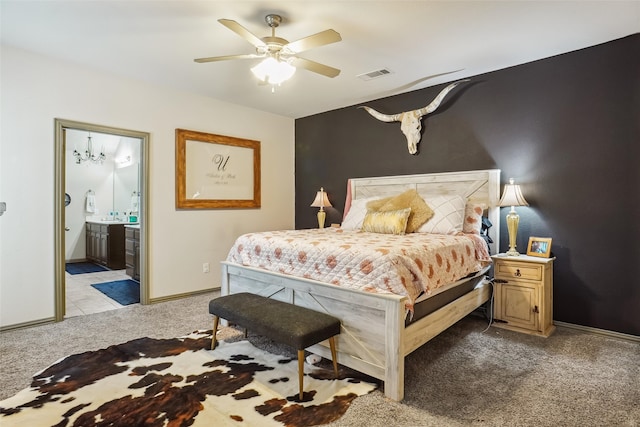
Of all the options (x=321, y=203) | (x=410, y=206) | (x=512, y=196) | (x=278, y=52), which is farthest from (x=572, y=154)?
(x=321, y=203)

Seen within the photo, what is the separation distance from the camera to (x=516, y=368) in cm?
239

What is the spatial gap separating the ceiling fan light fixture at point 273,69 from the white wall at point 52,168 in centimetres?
200

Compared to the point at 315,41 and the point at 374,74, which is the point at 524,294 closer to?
the point at 374,74

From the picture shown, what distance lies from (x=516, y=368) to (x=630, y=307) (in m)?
1.42

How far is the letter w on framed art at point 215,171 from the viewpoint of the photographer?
4238 millimetres

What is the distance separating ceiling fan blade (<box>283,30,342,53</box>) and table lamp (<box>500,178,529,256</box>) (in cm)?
219

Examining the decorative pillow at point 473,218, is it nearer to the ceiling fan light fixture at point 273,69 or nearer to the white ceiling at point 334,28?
the white ceiling at point 334,28

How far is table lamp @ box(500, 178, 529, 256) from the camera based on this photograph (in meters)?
3.23

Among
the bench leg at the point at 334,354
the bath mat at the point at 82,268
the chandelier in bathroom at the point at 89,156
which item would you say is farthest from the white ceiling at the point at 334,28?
the chandelier in bathroom at the point at 89,156

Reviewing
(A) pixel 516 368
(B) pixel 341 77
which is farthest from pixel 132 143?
(A) pixel 516 368

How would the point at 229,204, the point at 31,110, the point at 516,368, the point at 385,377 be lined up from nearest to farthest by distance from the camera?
1. the point at 385,377
2. the point at 516,368
3. the point at 31,110
4. the point at 229,204

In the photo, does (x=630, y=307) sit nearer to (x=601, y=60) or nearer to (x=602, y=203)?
(x=602, y=203)

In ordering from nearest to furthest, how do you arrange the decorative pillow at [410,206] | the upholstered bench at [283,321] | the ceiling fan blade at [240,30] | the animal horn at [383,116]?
the upholstered bench at [283,321] < the ceiling fan blade at [240,30] < the decorative pillow at [410,206] < the animal horn at [383,116]

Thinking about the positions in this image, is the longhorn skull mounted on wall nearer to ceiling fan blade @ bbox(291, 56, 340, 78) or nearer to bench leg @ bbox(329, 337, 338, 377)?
ceiling fan blade @ bbox(291, 56, 340, 78)
